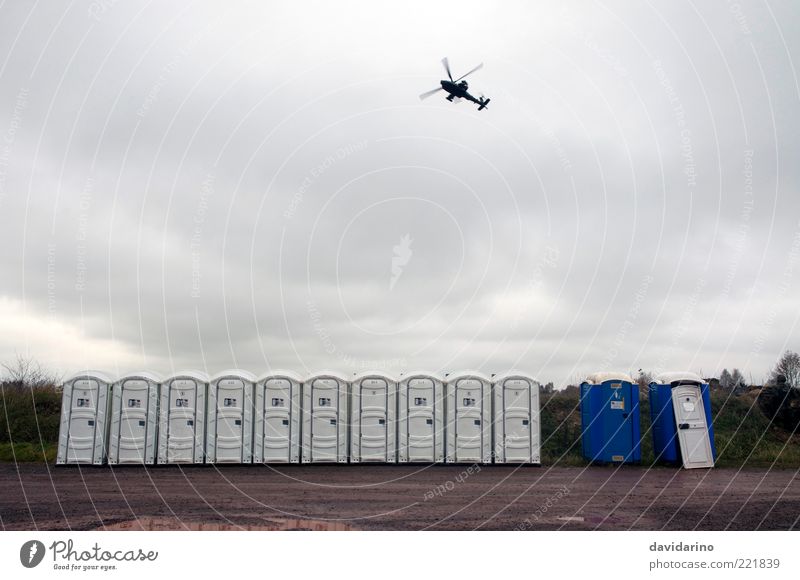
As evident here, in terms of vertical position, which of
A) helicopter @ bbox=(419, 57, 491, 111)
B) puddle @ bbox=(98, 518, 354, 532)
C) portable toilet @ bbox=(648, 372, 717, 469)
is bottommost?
puddle @ bbox=(98, 518, 354, 532)

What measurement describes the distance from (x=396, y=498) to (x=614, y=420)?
24.0 ft

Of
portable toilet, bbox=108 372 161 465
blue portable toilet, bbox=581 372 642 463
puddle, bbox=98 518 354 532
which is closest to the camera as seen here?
puddle, bbox=98 518 354 532

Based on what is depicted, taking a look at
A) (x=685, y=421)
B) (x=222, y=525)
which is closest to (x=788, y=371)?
(x=685, y=421)

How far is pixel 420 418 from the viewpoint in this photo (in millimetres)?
17156

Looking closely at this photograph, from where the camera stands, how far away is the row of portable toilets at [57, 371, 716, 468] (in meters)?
16.8

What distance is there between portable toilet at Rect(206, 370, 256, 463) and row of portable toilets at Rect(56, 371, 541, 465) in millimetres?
25

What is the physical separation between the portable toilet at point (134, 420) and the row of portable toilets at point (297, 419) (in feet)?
0.08

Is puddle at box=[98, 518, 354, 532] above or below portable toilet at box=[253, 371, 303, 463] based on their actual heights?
below

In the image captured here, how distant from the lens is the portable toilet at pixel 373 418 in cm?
1705

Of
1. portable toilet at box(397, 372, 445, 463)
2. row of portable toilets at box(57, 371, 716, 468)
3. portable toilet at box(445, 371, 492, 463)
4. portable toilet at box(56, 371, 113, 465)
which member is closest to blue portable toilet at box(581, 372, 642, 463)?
row of portable toilets at box(57, 371, 716, 468)

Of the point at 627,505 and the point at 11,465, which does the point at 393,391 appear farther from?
the point at 11,465

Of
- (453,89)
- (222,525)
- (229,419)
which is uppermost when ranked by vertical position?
(453,89)

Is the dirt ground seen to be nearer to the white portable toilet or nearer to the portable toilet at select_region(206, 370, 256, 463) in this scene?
the portable toilet at select_region(206, 370, 256, 463)

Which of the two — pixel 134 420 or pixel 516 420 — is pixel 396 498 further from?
pixel 134 420
